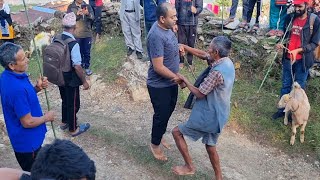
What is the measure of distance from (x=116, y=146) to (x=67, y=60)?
1.40 metres

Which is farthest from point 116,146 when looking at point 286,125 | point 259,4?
point 259,4

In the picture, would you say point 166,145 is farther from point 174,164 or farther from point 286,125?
point 286,125

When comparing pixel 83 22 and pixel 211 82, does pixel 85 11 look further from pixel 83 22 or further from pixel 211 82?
pixel 211 82

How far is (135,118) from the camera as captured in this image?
246 inches

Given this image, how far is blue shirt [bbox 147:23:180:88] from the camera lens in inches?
159

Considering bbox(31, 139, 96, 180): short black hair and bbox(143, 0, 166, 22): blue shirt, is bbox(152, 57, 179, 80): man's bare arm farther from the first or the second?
bbox(143, 0, 166, 22): blue shirt

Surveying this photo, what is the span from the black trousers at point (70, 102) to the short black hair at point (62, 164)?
10.9 feet

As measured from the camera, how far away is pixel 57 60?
15.8ft

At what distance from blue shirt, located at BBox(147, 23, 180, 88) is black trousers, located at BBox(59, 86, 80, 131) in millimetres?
1442

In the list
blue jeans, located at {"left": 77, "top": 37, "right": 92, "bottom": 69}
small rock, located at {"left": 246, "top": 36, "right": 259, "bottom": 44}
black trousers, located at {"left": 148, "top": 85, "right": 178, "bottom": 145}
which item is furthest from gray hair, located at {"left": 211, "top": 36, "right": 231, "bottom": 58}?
blue jeans, located at {"left": 77, "top": 37, "right": 92, "bottom": 69}

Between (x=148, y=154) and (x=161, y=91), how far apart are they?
111 centimetres

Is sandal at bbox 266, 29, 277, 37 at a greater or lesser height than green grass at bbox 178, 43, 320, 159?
greater

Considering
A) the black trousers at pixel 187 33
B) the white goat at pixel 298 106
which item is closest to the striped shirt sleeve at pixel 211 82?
the white goat at pixel 298 106

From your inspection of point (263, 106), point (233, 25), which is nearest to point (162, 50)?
point (263, 106)
